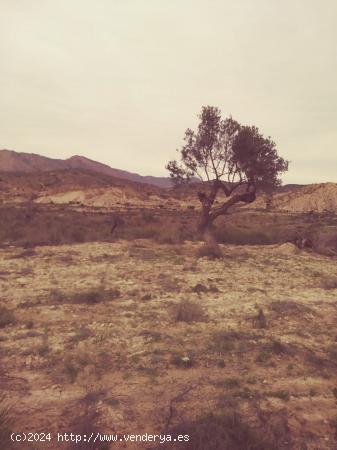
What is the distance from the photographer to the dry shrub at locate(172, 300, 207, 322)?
9750 mm

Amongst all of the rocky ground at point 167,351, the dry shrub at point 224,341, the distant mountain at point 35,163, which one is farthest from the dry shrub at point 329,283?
the distant mountain at point 35,163

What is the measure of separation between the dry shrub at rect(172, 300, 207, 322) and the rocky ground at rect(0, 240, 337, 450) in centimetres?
3

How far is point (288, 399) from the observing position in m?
6.28

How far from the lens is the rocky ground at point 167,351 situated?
19.0 ft

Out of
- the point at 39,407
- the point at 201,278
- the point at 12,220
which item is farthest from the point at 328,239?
the point at 12,220

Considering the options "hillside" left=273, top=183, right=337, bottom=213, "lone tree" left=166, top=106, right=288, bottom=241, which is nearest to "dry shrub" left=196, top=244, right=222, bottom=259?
"lone tree" left=166, top=106, right=288, bottom=241

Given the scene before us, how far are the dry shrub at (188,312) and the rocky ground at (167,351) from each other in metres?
0.03

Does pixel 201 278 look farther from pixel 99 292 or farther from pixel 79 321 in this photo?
pixel 79 321

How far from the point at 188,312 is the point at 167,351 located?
7.14ft

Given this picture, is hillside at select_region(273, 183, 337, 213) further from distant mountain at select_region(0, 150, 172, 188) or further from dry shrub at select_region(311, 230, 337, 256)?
distant mountain at select_region(0, 150, 172, 188)

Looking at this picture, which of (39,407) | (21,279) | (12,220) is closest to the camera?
(39,407)

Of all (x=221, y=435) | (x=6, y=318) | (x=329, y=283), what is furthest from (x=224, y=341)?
(x=329, y=283)

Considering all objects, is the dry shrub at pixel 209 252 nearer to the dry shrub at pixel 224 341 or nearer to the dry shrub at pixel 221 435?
the dry shrub at pixel 224 341

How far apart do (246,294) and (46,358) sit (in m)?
6.52
